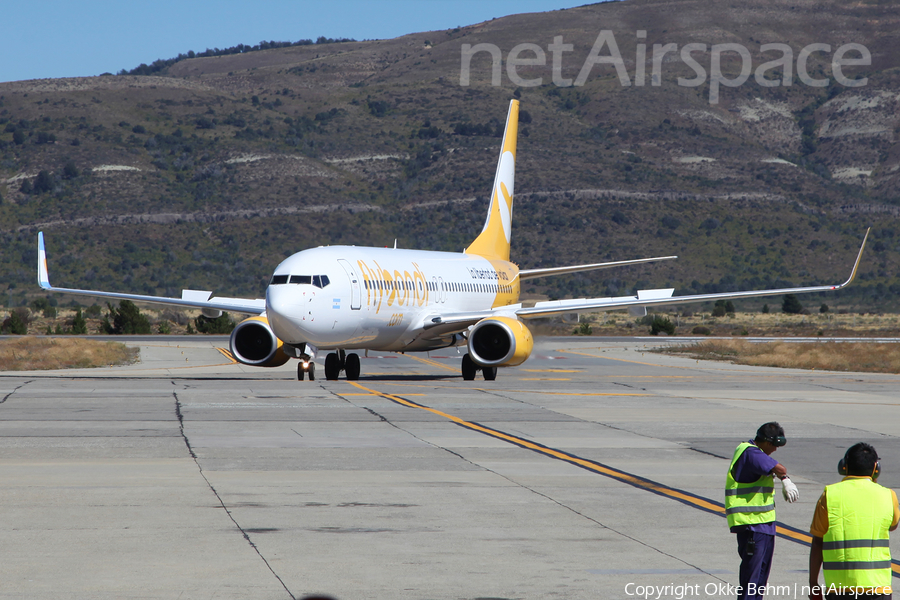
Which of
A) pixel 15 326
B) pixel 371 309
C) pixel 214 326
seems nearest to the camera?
pixel 371 309

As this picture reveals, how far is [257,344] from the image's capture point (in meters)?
31.3

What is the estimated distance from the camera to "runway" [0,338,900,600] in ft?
30.3

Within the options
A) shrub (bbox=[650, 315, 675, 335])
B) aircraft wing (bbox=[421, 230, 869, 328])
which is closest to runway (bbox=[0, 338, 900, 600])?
aircraft wing (bbox=[421, 230, 869, 328])

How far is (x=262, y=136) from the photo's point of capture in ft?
475

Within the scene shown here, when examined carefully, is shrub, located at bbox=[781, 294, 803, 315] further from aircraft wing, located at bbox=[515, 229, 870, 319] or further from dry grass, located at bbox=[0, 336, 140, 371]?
aircraft wing, located at bbox=[515, 229, 870, 319]

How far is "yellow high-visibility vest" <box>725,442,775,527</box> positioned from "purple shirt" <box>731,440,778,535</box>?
34 mm

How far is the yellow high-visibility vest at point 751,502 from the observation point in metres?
8.12

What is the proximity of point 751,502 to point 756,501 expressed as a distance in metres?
0.04

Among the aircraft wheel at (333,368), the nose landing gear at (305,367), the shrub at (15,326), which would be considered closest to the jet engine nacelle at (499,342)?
the aircraft wheel at (333,368)

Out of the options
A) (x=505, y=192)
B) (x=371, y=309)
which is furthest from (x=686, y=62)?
(x=371, y=309)

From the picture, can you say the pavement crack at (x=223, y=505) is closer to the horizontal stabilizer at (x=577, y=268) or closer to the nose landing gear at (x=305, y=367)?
the nose landing gear at (x=305, y=367)

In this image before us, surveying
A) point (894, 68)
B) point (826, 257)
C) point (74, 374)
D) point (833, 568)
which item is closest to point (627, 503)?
point (833, 568)

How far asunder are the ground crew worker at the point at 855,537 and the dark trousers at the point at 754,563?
43.3 inches

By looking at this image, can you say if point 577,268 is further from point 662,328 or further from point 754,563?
point 662,328
